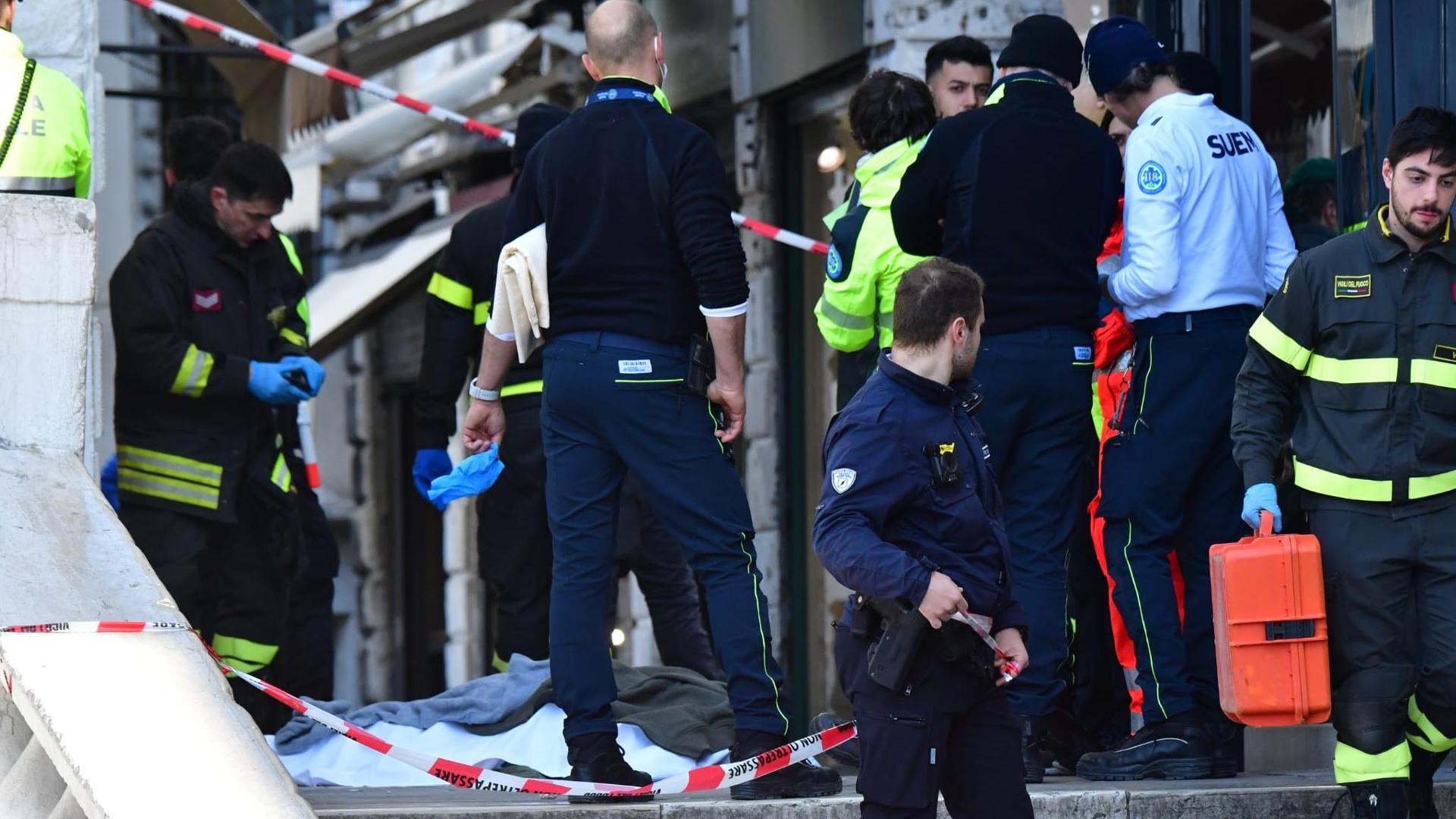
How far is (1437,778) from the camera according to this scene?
6191 millimetres

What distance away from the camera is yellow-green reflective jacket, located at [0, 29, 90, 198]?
620 cm

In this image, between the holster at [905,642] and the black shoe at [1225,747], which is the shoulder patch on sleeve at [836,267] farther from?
the holster at [905,642]

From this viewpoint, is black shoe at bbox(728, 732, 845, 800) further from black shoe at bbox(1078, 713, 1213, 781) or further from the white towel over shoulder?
the white towel over shoulder

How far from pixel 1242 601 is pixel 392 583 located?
11.7m

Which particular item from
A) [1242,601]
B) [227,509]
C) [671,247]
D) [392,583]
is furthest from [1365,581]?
[392,583]

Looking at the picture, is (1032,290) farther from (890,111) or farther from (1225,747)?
(1225,747)

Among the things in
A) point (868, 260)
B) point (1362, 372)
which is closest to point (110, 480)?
point (868, 260)

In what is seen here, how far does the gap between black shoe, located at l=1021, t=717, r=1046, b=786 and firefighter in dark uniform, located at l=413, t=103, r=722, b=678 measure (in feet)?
6.68

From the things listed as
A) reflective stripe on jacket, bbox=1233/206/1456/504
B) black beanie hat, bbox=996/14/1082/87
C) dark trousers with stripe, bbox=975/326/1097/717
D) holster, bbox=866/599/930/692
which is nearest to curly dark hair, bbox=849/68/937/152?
black beanie hat, bbox=996/14/1082/87

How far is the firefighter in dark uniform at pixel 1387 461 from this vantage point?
221 inches

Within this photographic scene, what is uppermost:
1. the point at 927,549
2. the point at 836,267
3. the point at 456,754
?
the point at 836,267

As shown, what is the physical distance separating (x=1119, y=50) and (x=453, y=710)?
2.74 metres

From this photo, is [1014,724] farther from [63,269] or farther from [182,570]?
[182,570]

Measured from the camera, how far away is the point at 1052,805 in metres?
5.64
